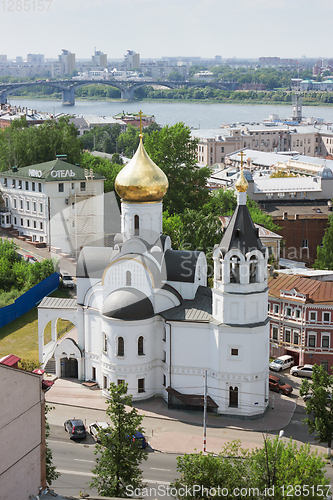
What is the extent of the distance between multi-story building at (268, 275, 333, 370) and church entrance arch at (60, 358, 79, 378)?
795 centimetres

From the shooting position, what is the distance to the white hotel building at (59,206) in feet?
138

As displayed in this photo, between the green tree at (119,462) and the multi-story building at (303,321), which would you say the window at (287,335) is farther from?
the green tree at (119,462)

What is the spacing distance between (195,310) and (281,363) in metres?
5.02

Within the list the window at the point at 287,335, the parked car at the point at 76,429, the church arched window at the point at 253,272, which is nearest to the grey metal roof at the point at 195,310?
the church arched window at the point at 253,272

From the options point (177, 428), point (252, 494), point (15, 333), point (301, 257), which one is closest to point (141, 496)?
point (252, 494)

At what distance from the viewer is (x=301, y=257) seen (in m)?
42.6

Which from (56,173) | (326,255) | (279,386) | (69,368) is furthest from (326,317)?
(56,173)

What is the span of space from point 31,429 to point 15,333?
16.6m

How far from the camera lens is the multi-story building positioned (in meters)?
27.5

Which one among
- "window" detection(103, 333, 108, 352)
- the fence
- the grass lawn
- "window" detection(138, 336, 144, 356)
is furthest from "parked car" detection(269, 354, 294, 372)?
the fence

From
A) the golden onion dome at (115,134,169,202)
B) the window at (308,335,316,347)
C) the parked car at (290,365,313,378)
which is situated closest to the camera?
the golden onion dome at (115,134,169,202)

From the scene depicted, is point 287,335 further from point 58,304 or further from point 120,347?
point 58,304

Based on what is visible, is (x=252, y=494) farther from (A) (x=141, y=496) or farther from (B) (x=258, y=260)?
(B) (x=258, y=260)

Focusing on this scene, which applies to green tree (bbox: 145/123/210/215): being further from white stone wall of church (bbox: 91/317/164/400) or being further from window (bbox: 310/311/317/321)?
white stone wall of church (bbox: 91/317/164/400)
